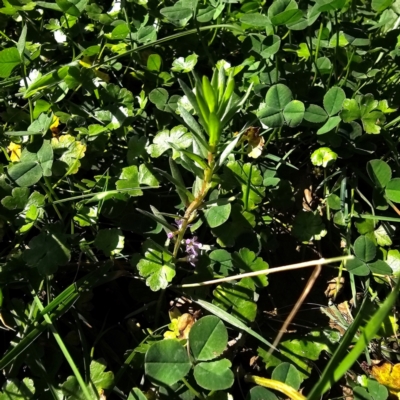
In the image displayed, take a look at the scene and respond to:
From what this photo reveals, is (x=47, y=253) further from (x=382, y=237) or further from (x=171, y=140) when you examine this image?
(x=382, y=237)

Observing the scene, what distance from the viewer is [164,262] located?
4.63 feet

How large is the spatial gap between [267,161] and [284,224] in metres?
0.22

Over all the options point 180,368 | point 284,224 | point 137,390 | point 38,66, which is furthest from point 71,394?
point 38,66

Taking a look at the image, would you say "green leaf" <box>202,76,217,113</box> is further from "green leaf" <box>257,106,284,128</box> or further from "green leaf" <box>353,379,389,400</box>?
"green leaf" <box>353,379,389,400</box>

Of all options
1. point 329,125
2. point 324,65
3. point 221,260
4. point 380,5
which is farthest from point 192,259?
point 380,5

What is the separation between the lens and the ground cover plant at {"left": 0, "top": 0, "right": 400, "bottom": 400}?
1375 millimetres

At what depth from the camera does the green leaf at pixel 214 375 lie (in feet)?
4.11

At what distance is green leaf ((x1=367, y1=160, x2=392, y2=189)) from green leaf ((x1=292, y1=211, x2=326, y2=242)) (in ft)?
0.71

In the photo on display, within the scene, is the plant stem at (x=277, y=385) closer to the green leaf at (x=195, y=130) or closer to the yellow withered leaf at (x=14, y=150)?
the green leaf at (x=195, y=130)

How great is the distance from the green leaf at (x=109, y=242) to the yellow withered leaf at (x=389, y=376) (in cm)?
85

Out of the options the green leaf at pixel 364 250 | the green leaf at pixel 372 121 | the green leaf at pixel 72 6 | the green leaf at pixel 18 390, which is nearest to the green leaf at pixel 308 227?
the green leaf at pixel 364 250

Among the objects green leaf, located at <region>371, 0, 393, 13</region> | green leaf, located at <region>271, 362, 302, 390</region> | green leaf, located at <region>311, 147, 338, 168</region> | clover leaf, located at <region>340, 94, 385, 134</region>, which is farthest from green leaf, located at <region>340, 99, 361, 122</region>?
green leaf, located at <region>271, 362, 302, 390</region>

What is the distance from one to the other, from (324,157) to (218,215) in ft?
1.40

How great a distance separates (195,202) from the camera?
1289 mm
